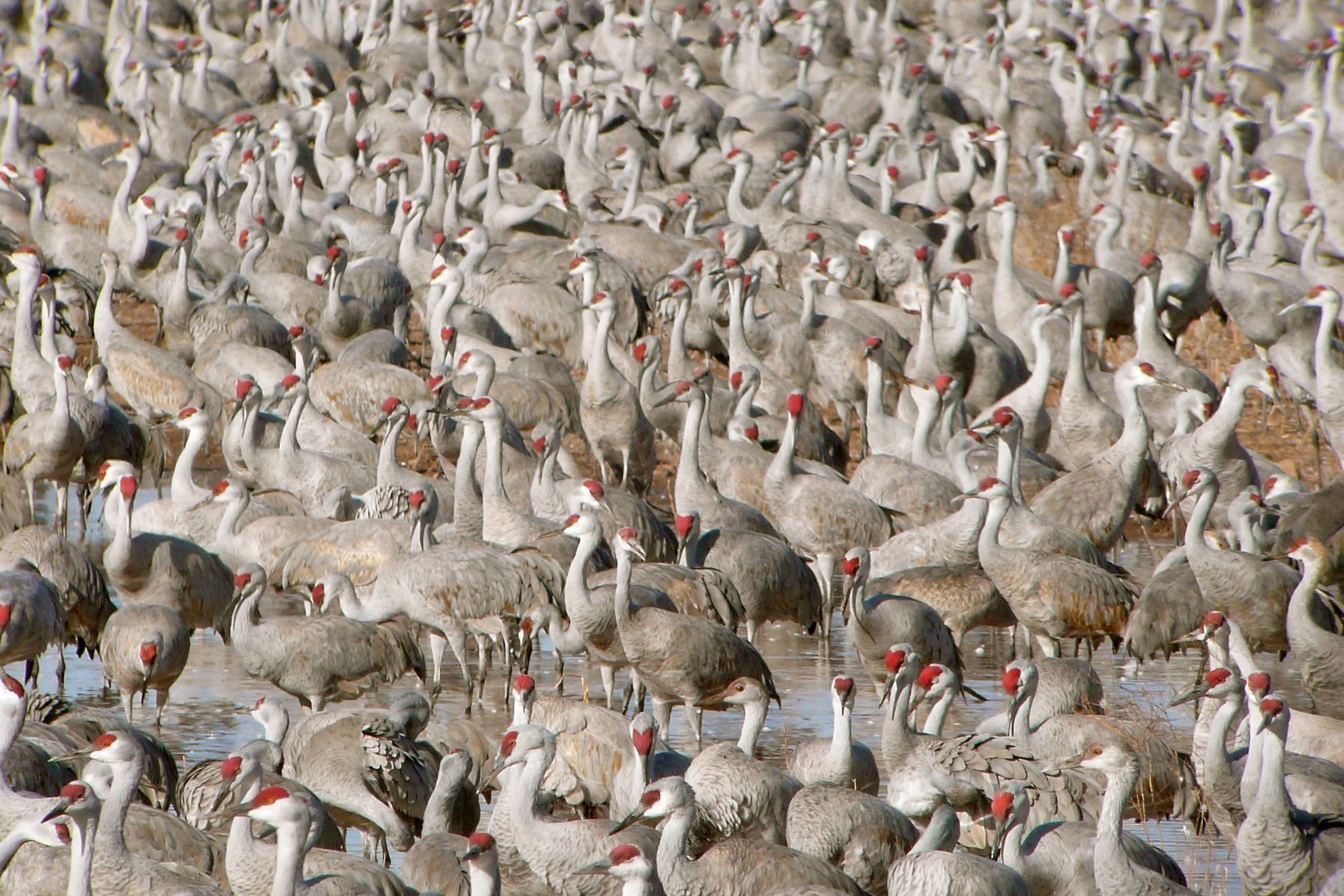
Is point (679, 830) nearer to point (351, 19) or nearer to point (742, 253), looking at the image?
point (742, 253)

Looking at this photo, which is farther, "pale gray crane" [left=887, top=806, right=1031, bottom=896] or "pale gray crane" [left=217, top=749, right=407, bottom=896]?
"pale gray crane" [left=217, top=749, right=407, bottom=896]

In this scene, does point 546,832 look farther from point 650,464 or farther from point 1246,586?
point 650,464

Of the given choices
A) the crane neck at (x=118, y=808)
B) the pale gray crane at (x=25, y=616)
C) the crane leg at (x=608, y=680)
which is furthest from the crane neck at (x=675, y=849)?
the pale gray crane at (x=25, y=616)

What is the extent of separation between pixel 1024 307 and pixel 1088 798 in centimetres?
886

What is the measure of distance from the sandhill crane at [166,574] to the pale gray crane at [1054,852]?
4814 millimetres

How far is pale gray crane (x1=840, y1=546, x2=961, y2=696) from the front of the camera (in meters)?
9.45

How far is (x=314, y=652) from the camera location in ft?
29.8

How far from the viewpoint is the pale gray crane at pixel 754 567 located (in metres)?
10.5

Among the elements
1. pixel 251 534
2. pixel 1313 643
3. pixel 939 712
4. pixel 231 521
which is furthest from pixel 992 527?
pixel 231 521

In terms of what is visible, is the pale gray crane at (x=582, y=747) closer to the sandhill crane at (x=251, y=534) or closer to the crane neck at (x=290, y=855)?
the crane neck at (x=290, y=855)

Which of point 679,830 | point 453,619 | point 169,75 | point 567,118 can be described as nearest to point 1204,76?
point 567,118

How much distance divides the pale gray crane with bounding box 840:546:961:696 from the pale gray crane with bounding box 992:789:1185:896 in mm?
2312

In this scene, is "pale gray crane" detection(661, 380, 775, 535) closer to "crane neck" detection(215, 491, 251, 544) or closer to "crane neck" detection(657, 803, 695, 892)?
"crane neck" detection(215, 491, 251, 544)

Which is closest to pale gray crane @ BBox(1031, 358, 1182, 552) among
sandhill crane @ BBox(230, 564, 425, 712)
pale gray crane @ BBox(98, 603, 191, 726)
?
sandhill crane @ BBox(230, 564, 425, 712)
